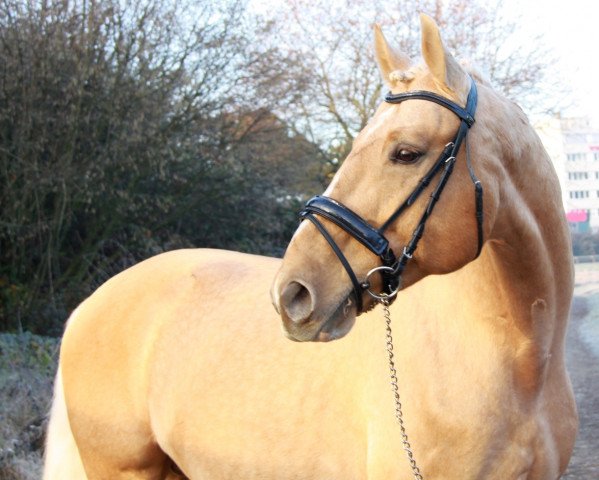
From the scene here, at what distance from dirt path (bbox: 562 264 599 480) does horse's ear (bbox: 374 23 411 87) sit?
4012mm

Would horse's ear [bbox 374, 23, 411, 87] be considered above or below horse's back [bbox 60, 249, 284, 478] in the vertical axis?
above

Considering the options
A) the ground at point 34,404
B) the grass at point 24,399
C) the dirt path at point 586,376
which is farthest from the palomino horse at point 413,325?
the dirt path at point 586,376

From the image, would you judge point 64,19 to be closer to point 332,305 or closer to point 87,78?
point 87,78

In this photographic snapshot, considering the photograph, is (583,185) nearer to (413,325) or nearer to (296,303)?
(413,325)

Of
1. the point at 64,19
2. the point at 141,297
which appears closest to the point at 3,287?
the point at 64,19

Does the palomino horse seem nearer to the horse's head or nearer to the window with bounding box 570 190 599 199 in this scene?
the horse's head

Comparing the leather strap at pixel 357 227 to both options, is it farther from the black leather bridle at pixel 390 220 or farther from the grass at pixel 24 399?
the grass at pixel 24 399

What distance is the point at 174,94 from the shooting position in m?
10.7

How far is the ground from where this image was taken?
17.4 ft

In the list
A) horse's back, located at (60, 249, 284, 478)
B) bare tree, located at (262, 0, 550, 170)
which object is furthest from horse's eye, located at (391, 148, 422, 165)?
bare tree, located at (262, 0, 550, 170)

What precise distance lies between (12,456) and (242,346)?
2701 millimetres

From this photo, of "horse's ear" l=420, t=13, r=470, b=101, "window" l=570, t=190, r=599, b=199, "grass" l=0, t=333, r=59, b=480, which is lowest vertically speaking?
"window" l=570, t=190, r=599, b=199

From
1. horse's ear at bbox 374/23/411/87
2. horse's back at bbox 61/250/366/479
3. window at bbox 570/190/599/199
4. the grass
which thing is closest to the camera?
horse's ear at bbox 374/23/411/87

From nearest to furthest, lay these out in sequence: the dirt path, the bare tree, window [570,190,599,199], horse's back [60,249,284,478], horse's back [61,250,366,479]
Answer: horse's back [61,250,366,479]
horse's back [60,249,284,478]
the dirt path
the bare tree
window [570,190,599,199]
